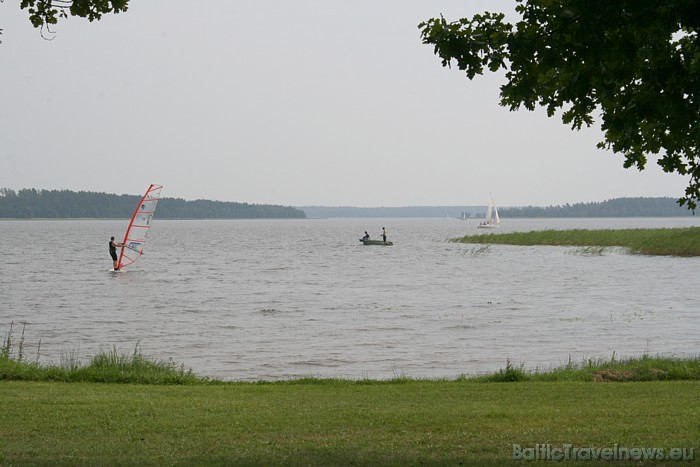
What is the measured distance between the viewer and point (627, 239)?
234 feet

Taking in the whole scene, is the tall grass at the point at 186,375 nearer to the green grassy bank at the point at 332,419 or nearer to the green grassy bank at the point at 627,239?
the green grassy bank at the point at 332,419

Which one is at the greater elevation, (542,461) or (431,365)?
(542,461)

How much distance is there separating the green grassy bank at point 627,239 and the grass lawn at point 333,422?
5077 cm

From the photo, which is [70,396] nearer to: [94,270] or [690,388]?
[690,388]

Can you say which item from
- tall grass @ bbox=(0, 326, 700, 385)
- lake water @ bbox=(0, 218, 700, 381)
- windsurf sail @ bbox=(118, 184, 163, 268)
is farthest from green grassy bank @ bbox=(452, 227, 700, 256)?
tall grass @ bbox=(0, 326, 700, 385)

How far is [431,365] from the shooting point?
1823 centimetres

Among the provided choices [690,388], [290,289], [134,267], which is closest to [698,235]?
[290,289]

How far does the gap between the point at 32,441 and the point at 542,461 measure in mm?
4855

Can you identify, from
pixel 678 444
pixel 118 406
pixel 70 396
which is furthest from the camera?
pixel 70 396

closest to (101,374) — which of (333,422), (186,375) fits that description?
(186,375)

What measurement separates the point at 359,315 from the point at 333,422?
63.1ft

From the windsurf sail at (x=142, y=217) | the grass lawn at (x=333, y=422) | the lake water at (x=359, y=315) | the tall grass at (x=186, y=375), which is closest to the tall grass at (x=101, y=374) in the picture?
the tall grass at (x=186, y=375)

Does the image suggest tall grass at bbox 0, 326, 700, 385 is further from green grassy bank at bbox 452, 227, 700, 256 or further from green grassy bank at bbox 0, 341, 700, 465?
green grassy bank at bbox 452, 227, 700, 256

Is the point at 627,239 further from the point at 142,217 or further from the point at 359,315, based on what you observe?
the point at 359,315
